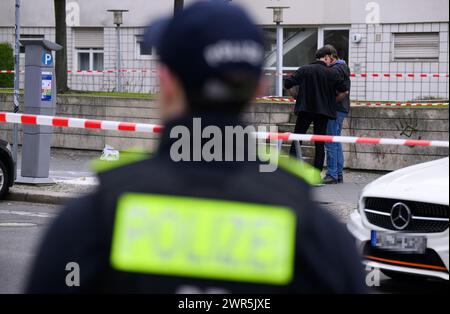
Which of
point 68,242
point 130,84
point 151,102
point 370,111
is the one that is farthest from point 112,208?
point 130,84

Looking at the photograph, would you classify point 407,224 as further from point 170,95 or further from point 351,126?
point 351,126

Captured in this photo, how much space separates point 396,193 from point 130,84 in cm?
2018

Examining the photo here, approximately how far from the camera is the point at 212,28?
1.98 meters

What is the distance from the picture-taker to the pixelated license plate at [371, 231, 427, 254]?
260 inches

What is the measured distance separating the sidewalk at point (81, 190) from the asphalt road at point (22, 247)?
19 centimetres

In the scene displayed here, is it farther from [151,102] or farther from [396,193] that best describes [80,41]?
[396,193]

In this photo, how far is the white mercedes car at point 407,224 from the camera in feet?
21.5

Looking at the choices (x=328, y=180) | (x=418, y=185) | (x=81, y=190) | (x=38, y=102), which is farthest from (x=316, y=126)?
(x=418, y=185)

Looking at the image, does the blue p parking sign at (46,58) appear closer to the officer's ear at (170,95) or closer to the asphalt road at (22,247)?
the asphalt road at (22,247)

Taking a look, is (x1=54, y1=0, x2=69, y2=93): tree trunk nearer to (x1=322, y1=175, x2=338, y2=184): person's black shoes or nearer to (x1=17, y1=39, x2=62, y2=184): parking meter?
(x1=17, y1=39, x2=62, y2=184): parking meter

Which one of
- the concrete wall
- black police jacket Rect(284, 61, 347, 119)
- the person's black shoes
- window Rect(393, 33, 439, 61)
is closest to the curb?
the concrete wall

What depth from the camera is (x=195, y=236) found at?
203cm

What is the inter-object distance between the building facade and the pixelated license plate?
16.1 metres

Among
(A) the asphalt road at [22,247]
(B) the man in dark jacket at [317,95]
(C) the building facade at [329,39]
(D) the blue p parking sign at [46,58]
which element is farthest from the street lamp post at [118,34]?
(A) the asphalt road at [22,247]
